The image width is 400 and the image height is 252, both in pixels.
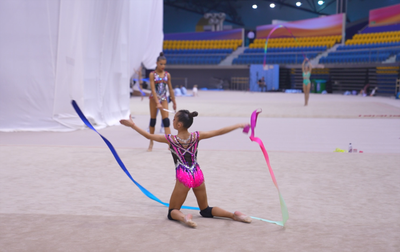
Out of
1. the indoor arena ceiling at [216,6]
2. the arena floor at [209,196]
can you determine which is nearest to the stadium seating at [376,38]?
the indoor arena ceiling at [216,6]

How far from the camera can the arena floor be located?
257cm

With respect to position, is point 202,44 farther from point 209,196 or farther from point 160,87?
point 209,196

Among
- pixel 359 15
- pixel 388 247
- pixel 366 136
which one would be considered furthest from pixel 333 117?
pixel 359 15

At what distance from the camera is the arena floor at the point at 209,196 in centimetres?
257

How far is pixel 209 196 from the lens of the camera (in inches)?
142

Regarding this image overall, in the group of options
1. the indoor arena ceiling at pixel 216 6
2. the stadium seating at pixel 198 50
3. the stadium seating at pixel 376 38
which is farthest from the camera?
the indoor arena ceiling at pixel 216 6

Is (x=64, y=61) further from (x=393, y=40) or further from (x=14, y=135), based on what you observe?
(x=393, y=40)

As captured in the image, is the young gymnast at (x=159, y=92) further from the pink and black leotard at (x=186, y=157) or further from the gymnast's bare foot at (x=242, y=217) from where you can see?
the gymnast's bare foot at (x=242, y=217)

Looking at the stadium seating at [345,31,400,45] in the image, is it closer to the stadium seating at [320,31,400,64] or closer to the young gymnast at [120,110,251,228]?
the stadium seating at [320,31,400,64]

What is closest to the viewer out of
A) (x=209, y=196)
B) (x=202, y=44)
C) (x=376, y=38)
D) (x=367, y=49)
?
(x=209, y=196)

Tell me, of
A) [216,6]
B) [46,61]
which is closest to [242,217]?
[46,61]

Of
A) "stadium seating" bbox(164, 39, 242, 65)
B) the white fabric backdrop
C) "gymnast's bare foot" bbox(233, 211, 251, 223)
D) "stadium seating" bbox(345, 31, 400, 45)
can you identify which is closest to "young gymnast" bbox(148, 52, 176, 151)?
the white fabric backdrop

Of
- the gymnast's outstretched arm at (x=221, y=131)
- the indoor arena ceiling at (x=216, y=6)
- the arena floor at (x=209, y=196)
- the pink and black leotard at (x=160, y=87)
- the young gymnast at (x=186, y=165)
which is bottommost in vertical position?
the arena floor at (x=209, y=196)

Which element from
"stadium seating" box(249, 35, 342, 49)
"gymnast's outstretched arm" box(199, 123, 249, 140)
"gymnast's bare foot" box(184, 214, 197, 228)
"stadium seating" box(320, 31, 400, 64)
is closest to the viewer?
"gymnast's bare foot" box(184, 214, 197, 228)
